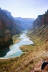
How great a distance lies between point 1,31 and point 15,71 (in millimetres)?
52274

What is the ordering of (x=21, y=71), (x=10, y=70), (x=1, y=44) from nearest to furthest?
(x=21, y=71)
(x=10, y=70)
(x=1, y=44)

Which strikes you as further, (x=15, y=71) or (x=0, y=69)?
(x=0, y=69)

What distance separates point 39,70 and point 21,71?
7.36 m

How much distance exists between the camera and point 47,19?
13175cm

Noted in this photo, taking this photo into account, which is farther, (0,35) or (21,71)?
(0,35)

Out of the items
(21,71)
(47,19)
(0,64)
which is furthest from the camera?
(47,19)

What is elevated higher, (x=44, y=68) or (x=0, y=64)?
(x=44, y=68)

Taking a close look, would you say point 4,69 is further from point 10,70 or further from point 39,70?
point 39,70

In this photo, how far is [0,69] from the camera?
42.2 metres

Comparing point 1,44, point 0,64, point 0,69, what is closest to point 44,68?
point 0,69

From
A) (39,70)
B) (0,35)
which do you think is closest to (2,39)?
(0,35)

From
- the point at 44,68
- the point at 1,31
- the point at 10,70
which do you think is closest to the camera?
the point at 44,68

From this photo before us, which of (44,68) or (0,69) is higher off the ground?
(44,68)

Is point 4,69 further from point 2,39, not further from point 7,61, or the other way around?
point 2,39
